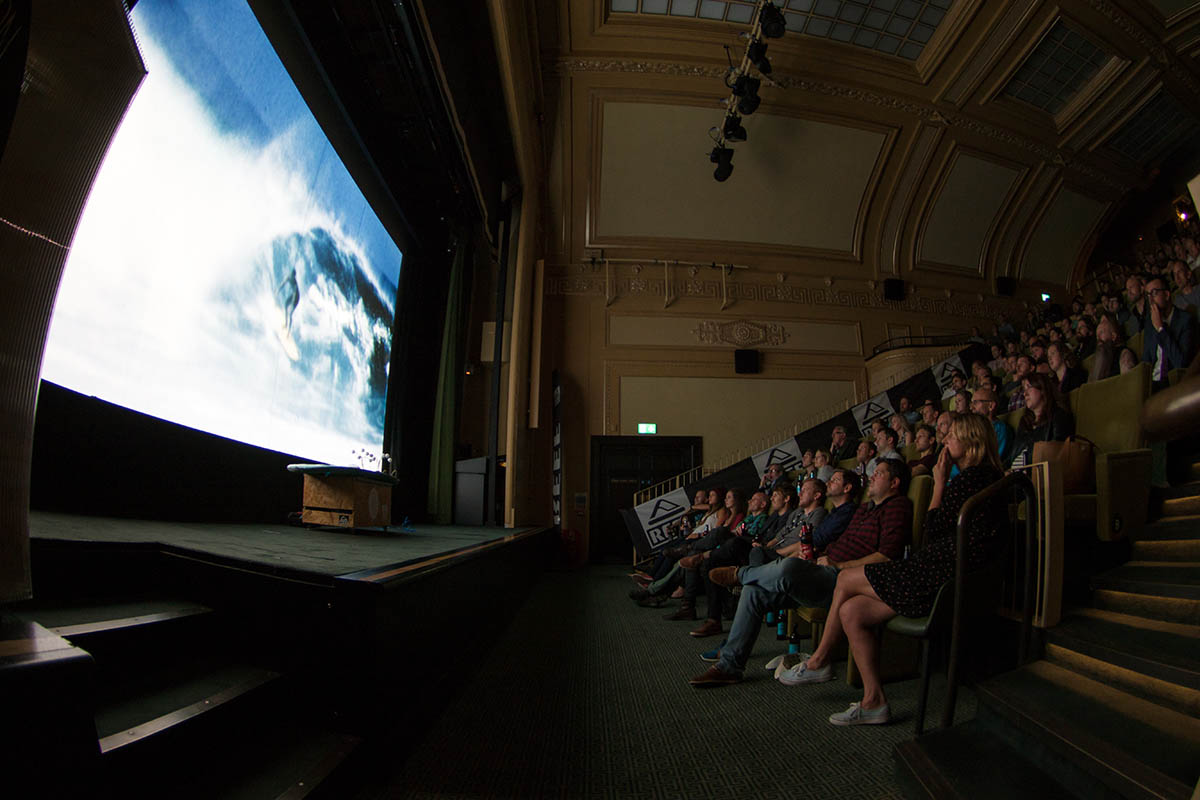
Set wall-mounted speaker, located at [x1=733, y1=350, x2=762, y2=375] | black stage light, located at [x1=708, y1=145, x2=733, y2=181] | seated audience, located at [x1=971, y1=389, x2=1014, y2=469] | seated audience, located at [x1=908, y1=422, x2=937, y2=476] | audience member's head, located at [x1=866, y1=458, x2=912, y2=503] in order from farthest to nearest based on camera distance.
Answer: wall-mounted speaker, located at [x1=733, y1=350, x2=762, y2=375] → black stage light, located at [x1=708, y1=145, x2=733, y2=181] → seated audience, located at [x1=908, y1=422, x2=937, y2=476] → seated audience, located at [x1=971, y1=389, x2=1014, y2=469] → audience member's head, located at [x1=866, y1=458, x2=912, y2=503]

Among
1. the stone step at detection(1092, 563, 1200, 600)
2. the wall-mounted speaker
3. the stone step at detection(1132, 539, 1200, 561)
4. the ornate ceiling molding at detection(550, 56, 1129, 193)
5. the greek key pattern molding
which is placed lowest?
the stone step at detection(1092, 563, 1200, 600)

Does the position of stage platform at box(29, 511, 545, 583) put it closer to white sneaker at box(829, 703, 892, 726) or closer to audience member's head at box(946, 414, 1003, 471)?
white sneaker at box(829, 703, 892, 726)

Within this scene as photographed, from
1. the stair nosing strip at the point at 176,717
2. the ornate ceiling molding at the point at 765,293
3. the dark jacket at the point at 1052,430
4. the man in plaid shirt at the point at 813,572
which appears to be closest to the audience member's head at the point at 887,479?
the man in plaid shirt at the point at 813,572

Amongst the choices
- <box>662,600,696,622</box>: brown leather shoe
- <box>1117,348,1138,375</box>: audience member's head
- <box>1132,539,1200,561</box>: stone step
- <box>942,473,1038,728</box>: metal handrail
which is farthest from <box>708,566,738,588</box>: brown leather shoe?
<box>1117,348,1138,375</box>: audience member's head

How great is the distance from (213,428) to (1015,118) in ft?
35.0

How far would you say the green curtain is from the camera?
649 cm

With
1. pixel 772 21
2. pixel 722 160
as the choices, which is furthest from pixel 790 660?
pixel 722 160

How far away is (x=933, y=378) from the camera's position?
23.1ft

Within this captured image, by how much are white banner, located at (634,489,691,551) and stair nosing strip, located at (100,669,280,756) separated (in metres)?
5.40

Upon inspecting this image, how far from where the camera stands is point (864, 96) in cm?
749

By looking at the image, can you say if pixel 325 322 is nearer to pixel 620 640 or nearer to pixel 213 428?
pixel 213 428

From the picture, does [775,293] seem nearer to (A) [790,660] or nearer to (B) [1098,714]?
(A) [790,660]

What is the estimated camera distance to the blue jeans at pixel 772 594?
210 centimetres

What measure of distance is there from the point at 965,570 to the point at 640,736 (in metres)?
1.07
